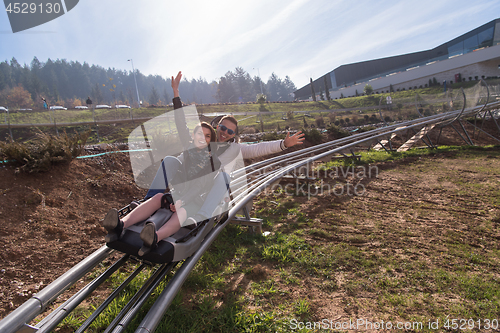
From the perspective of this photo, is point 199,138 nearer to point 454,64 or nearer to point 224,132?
point 224,132

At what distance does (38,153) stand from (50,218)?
1.51m

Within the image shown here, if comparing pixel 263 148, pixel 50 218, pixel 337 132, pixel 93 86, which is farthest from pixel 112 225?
pixel 93 86

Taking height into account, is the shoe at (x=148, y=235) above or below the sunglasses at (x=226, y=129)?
below

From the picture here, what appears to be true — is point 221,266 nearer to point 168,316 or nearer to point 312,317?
point 168,316

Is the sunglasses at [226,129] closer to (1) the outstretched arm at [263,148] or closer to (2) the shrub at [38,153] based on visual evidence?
(1) the outstretched arm at [263,148]

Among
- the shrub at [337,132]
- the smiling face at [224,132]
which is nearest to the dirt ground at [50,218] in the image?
the smiling face at [224,132]

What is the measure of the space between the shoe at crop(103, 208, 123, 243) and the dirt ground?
3.96ft

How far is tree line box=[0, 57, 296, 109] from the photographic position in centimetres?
6469

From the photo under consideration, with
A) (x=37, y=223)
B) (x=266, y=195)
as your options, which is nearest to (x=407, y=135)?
(x=266, y=195)

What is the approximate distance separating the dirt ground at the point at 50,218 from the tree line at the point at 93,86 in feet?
182

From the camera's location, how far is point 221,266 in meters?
2.82

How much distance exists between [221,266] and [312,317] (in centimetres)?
116

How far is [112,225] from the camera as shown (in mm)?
1929

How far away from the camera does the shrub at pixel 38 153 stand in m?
4.01
